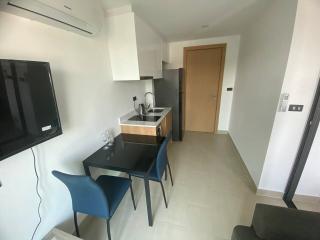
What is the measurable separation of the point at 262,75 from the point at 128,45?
176cm

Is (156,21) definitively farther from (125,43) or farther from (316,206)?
(316,206)

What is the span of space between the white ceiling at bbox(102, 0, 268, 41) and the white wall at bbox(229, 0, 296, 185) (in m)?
0.22

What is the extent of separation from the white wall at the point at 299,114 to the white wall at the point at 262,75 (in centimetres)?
6

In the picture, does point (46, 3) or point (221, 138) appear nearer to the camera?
point (46, 3)

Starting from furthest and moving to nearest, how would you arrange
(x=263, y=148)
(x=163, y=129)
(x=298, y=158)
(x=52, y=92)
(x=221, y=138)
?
(x=221, y=138), (x=163, y=129), (x=263, y=148), (x=298, y=158), (x=52, y=92)

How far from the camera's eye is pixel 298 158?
5.21ft

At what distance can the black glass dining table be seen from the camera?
4.43 ft

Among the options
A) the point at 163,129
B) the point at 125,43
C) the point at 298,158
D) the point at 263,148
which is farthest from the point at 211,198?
the point at 125,43

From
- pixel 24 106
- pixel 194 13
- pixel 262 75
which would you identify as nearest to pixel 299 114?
pixel 262 75

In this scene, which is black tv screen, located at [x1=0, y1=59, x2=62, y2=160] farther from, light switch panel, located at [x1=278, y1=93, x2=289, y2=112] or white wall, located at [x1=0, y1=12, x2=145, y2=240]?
light switch panel, located at [x1=278, y1=93, x2=289, y2=112]

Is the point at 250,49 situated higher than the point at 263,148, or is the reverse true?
the point at 250,49

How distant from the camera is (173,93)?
10.1ft

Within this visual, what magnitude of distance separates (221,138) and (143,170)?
272 cm

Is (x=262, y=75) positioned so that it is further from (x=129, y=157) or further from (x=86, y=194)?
(x=86, y=194)
